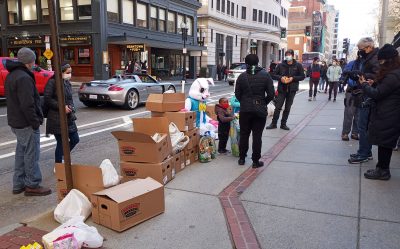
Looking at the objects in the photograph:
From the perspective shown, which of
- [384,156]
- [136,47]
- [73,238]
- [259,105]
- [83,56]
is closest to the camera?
[73,238]

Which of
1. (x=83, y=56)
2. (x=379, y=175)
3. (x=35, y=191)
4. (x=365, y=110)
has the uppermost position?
(x=83, y=56)

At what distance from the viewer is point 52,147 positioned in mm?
7668

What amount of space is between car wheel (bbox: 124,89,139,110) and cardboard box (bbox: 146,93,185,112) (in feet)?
24.4

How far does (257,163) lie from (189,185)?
1367 mm

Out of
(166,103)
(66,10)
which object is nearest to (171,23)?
(66,10)

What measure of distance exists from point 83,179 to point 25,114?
Answer: 1.15m

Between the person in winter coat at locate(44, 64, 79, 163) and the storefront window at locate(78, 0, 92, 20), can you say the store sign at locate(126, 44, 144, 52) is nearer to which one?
the storefront window at locate(78, 0, 92, 20)

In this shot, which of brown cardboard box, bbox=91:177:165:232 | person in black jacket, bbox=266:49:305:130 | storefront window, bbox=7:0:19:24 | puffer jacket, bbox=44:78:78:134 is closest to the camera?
brown cardboard box, bbox=91:177:165:232

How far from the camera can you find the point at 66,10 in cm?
2766

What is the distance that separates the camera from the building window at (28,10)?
29250mm

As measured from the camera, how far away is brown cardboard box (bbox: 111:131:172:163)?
4758mm

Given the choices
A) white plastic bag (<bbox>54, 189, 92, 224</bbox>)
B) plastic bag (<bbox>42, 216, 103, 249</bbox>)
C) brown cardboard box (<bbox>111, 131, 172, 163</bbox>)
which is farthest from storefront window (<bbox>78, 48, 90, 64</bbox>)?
plastic bag (<bbox>42, 216, 103, 249</bbox>)

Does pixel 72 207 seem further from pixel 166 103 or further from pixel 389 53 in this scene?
pixel 389 53

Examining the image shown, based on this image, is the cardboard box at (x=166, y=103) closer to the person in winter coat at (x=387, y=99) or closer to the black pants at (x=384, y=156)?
the person in winter coat at (x=387, y=99)
